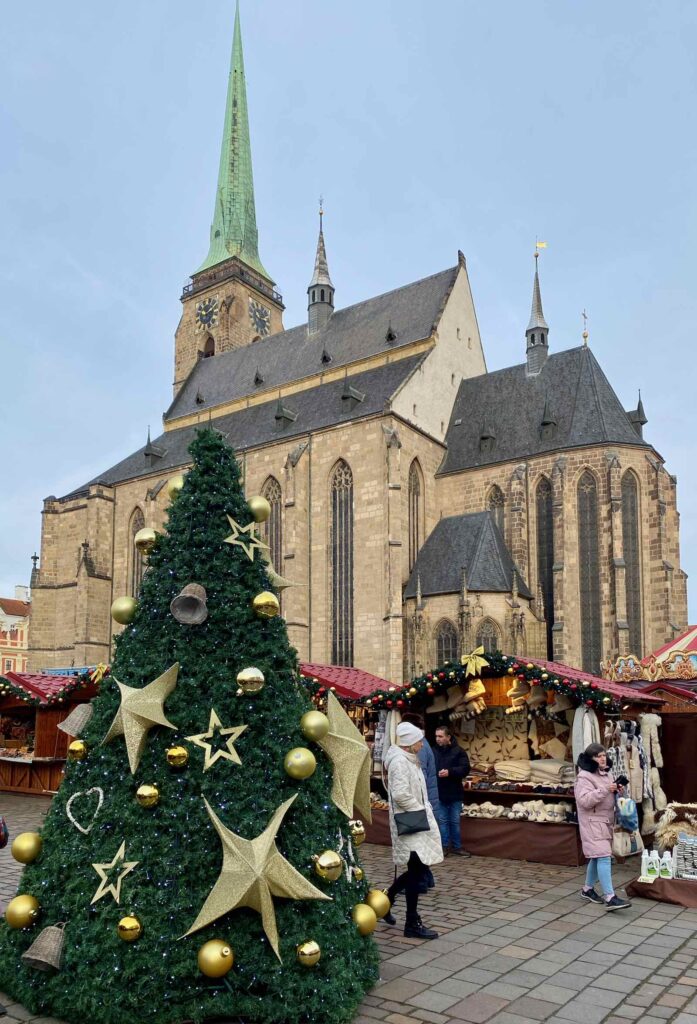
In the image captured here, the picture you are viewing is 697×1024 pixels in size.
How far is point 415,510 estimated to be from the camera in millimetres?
31062

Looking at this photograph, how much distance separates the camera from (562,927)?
638 cm

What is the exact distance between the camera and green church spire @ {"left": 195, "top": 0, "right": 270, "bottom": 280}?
50.7 metres

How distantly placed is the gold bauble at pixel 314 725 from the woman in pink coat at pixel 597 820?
3450mm

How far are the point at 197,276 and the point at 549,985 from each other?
49.5 meters

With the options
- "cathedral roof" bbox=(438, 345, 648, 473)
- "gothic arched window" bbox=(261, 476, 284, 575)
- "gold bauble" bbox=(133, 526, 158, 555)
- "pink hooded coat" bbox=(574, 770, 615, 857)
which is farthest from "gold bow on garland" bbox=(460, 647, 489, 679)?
"gothic arched window" bbox=(261, 476, 284, 575)

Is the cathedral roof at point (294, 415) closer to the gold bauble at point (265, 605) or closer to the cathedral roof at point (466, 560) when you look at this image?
the cathedral roof at point (466, 560)

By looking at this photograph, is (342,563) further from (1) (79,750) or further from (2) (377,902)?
(1) (79,750)

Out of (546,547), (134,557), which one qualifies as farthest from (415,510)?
(134,557)

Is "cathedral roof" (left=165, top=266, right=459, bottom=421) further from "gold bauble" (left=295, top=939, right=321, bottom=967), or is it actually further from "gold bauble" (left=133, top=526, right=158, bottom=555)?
"gold bauble" (left=295, top=939, right=321, bottom=967)

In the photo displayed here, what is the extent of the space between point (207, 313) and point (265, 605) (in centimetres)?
4594

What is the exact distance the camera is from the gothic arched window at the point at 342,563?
29.4 meters

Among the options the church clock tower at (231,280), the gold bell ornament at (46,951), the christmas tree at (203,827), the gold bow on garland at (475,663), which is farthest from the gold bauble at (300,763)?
the church clock tower at (231,280)

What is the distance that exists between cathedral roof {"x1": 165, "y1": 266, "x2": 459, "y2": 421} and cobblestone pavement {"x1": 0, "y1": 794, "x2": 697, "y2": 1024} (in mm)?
28101

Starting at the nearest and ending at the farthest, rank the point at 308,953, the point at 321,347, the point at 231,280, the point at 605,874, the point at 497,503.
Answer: the point at 308,953 < the point at 605,874 < the point at 497,503 < the point at 321,347 < the point at 231,280
